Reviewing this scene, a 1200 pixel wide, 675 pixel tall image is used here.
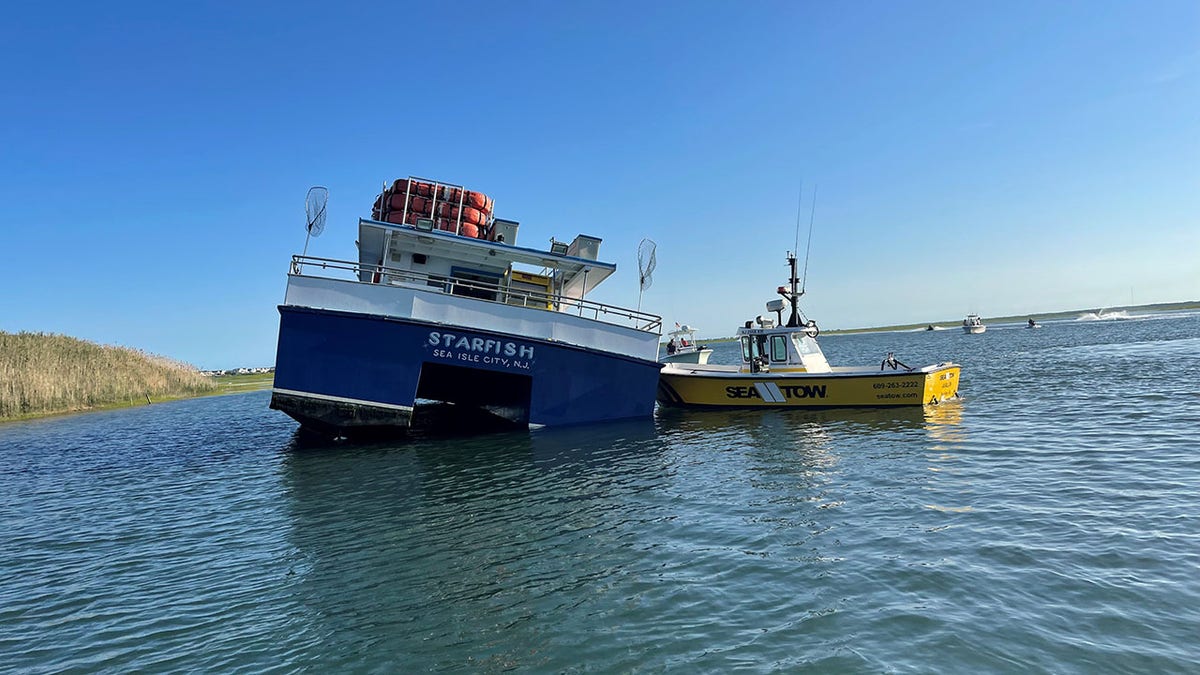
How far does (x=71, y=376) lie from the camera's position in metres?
30.3

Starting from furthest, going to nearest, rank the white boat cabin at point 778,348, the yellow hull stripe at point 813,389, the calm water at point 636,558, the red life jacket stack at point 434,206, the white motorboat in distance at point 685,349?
the white motorboat in distance at point 685,349
the white boat cabin at point 778,348
the yellow hull stripe at point 813,389
the red life jacket stack at point 434,206
the calm water at point 636,558

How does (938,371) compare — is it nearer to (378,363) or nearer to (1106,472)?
(1106,472)

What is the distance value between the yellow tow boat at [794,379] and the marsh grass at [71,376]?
3049 cm

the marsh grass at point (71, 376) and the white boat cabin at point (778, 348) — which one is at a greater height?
the white boat cabin at point (778, 348)

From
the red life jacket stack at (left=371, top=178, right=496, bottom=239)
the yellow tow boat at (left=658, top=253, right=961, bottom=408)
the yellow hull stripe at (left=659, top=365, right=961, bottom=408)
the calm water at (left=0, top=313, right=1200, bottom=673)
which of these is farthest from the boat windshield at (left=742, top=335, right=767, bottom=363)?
the red life jacket stack at (left=371, top=178, right=496, bottom=239)

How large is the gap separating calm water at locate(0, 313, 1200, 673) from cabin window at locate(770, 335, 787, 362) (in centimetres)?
654

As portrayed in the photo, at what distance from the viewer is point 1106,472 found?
9266 millimetres

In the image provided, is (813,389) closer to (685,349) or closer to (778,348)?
(778,348)

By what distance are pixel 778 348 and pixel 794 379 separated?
137 cm

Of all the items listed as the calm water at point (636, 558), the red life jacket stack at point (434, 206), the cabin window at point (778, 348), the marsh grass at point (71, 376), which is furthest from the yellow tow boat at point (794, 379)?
the marsh grass at point (71, 376)

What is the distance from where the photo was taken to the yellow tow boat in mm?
18156

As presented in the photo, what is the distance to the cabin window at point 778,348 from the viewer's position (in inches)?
780

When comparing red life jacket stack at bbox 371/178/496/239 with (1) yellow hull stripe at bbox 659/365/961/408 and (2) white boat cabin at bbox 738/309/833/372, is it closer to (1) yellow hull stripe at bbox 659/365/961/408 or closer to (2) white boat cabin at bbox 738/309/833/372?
(1) yellow hull stripe at bbox 659/365/961/408

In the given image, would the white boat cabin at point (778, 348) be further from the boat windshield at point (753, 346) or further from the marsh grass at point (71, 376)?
the marsh grass at point (71, 376)
